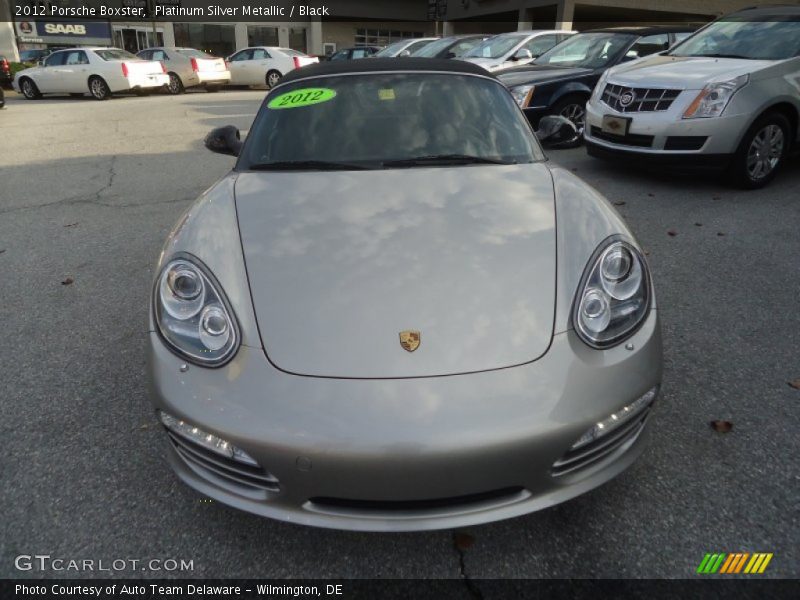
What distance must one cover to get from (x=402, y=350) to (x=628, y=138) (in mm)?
4877

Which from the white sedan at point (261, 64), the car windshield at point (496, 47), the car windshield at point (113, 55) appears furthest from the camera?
the white sedan at point (261, 64)

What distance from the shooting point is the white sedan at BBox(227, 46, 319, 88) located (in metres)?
18.8

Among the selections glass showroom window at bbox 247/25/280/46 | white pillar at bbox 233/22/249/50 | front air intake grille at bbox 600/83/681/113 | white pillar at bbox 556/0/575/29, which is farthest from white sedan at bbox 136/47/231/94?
glass showroom window at bbox 247/25/280/46

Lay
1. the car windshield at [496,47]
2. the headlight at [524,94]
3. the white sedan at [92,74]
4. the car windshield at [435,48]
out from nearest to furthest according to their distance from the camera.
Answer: the headlight at [524,94] < the car windshield at [496,47] < the car windshield at [435,48] < the white sedan at [92,74]

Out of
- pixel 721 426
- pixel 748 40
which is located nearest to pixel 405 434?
pixel 721 426

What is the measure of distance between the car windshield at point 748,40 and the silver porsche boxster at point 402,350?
15.2 ft

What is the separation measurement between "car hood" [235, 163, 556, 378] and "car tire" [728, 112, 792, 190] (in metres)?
3.88

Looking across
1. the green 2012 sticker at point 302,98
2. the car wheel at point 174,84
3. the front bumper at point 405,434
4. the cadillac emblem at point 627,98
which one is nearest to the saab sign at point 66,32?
the car wheel at point 174,84

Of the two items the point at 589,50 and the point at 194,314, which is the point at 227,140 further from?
the point at 589,50

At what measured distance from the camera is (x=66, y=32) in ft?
114

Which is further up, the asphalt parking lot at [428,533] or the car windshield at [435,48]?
the car windshield at [435,48]

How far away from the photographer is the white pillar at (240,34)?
117ft

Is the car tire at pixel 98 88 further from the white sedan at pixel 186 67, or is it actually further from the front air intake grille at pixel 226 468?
the front air intake grille at pixel 226 468

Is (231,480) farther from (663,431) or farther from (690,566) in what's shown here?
(663,431)
